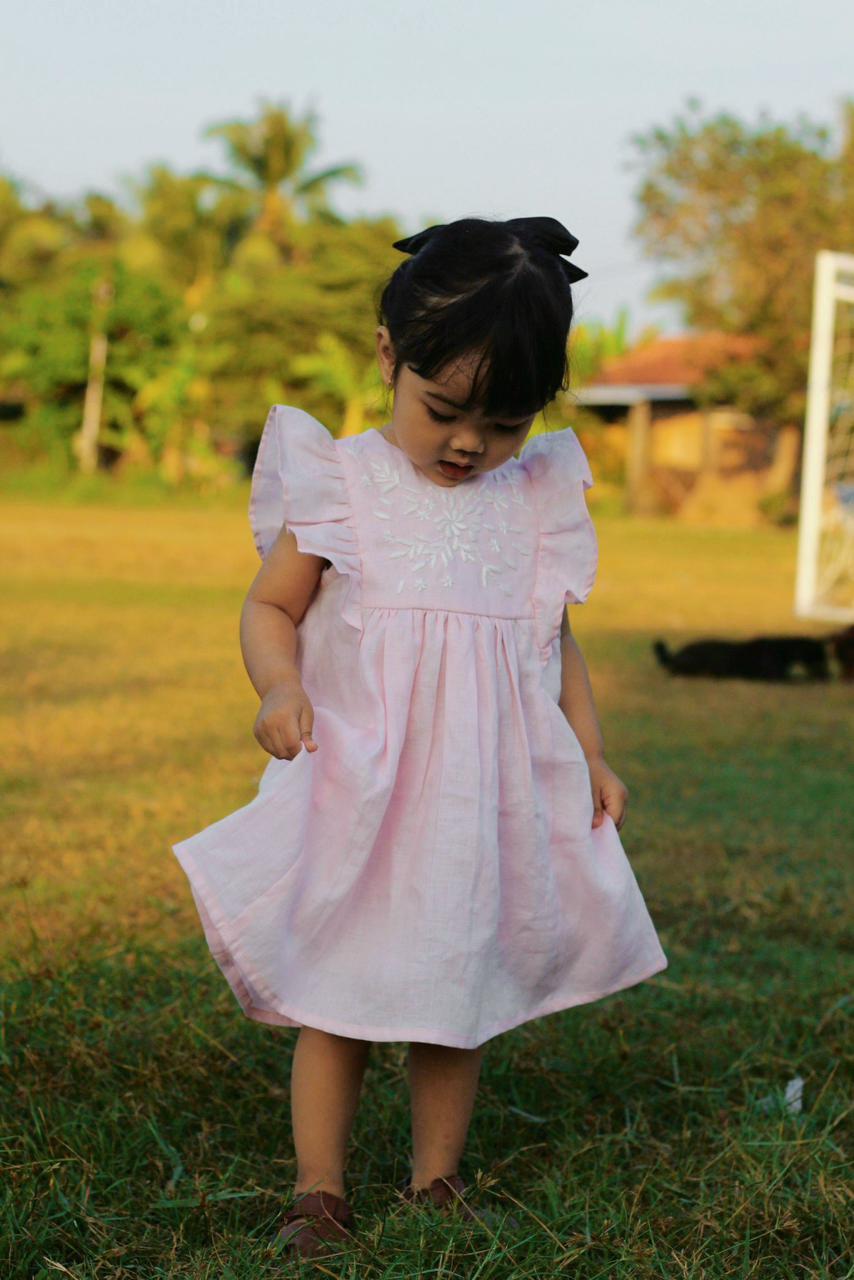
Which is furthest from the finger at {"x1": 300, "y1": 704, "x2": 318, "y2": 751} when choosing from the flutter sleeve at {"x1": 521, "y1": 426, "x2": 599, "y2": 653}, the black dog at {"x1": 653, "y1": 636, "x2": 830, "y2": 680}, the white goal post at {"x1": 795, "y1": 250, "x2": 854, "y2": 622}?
the white goal post at {"x1": 795, "y1": 250, "x2": 854, "y2": 622}

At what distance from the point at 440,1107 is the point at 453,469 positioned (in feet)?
2.84

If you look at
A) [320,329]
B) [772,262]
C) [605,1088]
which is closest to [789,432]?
[772,262]

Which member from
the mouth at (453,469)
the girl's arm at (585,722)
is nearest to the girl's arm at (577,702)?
the girl's arm at (585,722)

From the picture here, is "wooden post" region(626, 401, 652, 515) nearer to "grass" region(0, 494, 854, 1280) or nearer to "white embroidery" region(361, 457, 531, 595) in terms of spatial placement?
"grass" region(0, 494, 854, 1280)

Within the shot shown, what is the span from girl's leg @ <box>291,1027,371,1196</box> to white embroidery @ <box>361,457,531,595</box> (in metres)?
0.62

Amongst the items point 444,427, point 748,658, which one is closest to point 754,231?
point 748,658

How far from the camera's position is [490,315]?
196cm

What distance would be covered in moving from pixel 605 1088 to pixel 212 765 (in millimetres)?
2622

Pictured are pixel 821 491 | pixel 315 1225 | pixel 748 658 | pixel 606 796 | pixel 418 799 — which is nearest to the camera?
pixel 315 1225

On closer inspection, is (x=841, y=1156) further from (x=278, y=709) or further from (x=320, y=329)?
(x=320, y=329)

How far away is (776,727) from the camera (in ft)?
20.7

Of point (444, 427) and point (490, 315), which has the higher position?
point (490, 315)

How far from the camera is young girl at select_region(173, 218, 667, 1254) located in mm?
1966

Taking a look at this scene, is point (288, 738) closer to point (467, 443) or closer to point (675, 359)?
point (467, 443)
